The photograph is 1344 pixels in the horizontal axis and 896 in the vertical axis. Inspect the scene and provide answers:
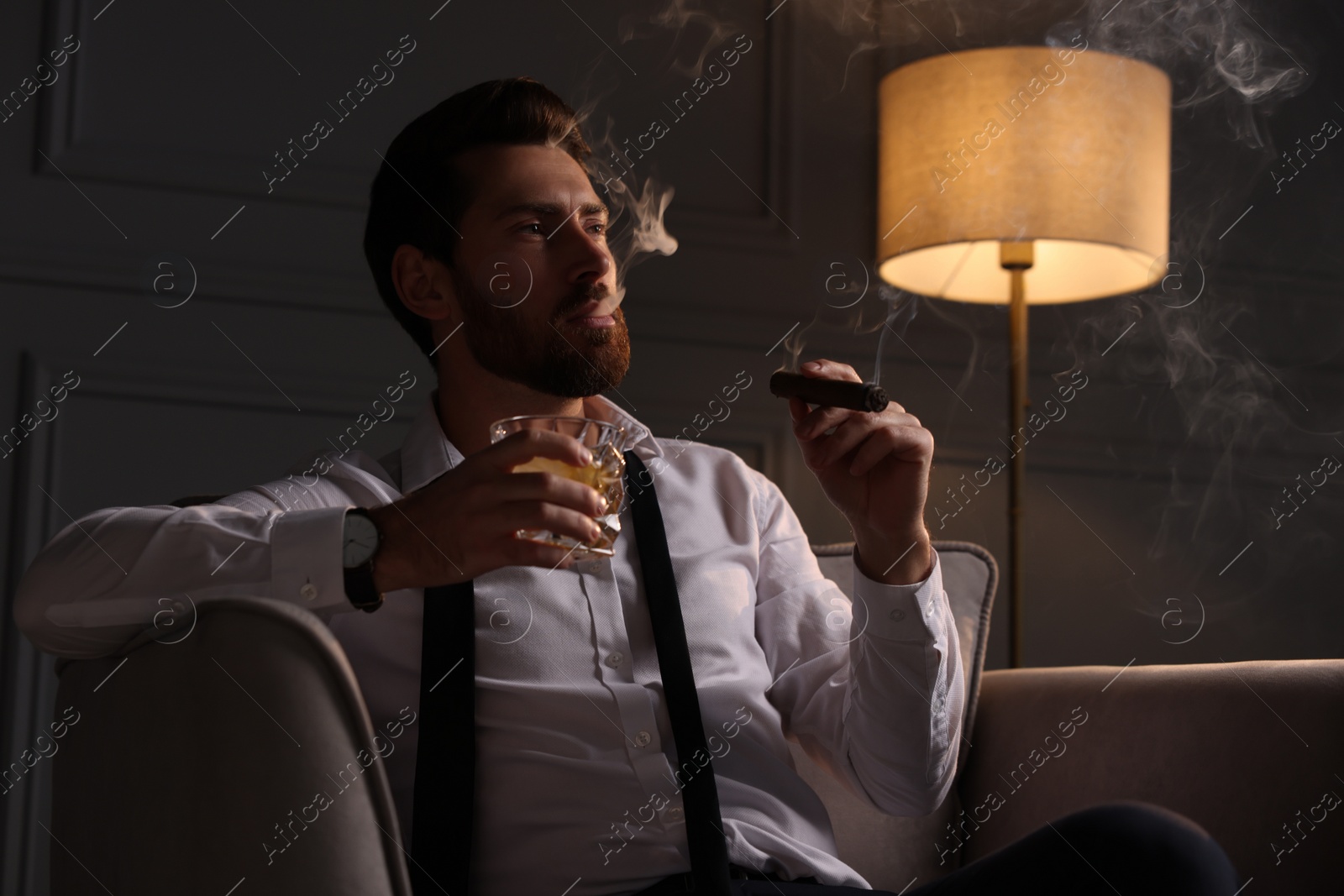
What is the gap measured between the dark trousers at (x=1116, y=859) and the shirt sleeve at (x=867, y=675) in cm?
29

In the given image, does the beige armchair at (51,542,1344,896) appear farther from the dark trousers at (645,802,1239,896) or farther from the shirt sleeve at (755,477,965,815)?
the dark trousers at (645,802,1239,896)

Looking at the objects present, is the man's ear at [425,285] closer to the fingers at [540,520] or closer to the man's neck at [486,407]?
the man's neck at [486,407]

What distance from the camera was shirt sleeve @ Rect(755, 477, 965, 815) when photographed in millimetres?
1354

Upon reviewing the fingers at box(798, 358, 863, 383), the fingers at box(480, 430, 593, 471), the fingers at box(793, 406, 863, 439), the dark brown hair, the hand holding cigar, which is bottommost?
the hand holding cigar

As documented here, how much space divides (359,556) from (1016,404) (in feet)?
5.25

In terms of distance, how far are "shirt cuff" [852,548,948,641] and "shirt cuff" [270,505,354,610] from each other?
0.60 meters

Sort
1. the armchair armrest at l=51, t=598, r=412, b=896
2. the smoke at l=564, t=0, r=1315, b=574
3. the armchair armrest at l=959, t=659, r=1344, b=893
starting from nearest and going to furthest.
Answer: the armchair armrest at l=51, t=598, r=412, b=896 < the armchair armrest at l=959, t=659, r=1344, b=893 < the smoke at l=564, t=0, r=1315, b=574

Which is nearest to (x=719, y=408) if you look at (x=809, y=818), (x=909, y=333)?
(x=909, y=333)

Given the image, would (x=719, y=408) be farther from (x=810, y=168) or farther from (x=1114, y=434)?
(x=1114, y=434)

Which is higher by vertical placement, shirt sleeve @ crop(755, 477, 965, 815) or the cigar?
the cigar

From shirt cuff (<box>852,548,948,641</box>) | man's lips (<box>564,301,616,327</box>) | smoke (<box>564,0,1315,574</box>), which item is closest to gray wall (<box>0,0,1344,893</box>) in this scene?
smoke (<box>564,0,1315,574</box>)

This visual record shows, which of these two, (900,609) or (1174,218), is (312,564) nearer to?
(900,609)

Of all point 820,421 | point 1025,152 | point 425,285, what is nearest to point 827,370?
point 820,421

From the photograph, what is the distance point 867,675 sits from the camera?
1.38 metres
